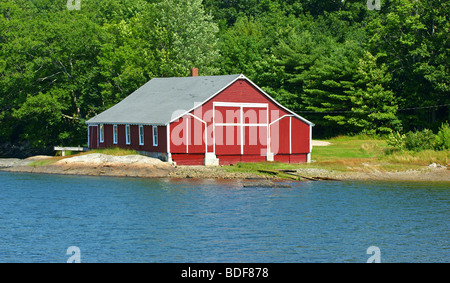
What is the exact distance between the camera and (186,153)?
54.3 meters

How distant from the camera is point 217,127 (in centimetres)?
5528

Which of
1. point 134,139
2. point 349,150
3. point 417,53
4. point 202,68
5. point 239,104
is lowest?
point 349,150

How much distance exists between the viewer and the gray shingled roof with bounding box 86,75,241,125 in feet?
183

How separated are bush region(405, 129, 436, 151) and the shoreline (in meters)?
4.59

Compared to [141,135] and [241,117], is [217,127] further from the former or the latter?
[141,135]

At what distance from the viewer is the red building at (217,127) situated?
54.3 meters

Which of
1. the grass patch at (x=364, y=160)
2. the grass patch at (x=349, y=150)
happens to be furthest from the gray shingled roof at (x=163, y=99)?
the grass patch at (x=349, y=150)

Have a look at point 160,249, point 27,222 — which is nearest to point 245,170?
point 27,222

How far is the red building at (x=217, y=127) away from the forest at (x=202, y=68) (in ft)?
52.8

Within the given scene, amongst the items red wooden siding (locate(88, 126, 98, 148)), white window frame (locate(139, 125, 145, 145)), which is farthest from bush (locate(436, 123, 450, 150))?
red wooden siding (locate(88, 126, 98, 148))


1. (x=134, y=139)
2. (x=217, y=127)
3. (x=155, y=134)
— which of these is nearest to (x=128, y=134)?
(x=134, y=139)

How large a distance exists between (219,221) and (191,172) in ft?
54.5

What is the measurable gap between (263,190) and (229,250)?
1779 centimetres

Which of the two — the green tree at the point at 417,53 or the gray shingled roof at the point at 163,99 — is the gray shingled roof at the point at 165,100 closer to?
the gray shingled roof at the point at 163,99
